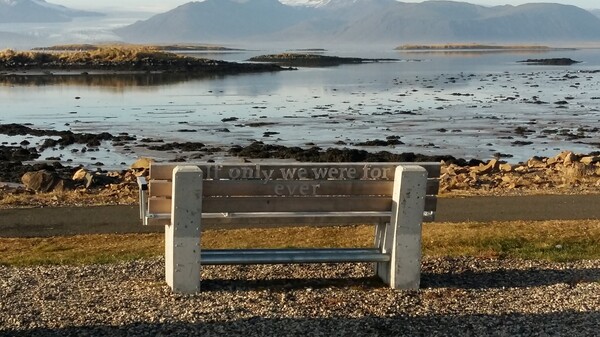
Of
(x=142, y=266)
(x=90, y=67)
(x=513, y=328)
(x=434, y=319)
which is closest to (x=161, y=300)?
(x=142, y=266)

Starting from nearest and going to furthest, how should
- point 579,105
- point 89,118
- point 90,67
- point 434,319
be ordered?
point 434,319
point 89,118
point 579,105
point 90,67

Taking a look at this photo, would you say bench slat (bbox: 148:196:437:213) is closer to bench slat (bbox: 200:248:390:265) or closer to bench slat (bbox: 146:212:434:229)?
bench slat (bbox: 146:212:434:229)

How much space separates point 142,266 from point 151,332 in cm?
213

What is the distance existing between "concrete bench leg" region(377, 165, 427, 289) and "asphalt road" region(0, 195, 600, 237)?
4.73 metres

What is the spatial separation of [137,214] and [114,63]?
78.6m

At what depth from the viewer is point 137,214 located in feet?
40.6

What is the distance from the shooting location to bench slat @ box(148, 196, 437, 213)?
22.9ft

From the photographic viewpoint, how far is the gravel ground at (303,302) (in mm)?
6230

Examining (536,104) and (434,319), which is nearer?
(434,319)

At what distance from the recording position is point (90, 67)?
87250mm

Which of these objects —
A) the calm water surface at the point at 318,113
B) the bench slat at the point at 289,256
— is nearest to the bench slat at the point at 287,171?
the bench slat at the point at 289,256

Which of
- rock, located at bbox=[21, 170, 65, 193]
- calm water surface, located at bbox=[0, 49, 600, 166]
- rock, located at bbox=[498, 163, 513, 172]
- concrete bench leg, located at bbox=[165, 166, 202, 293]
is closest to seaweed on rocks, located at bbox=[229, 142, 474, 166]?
calm water surface, located at bbox=[0, 49, 600, 166]

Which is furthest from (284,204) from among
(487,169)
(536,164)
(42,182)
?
(536,164)

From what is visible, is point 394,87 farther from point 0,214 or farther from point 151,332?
point 151,332
